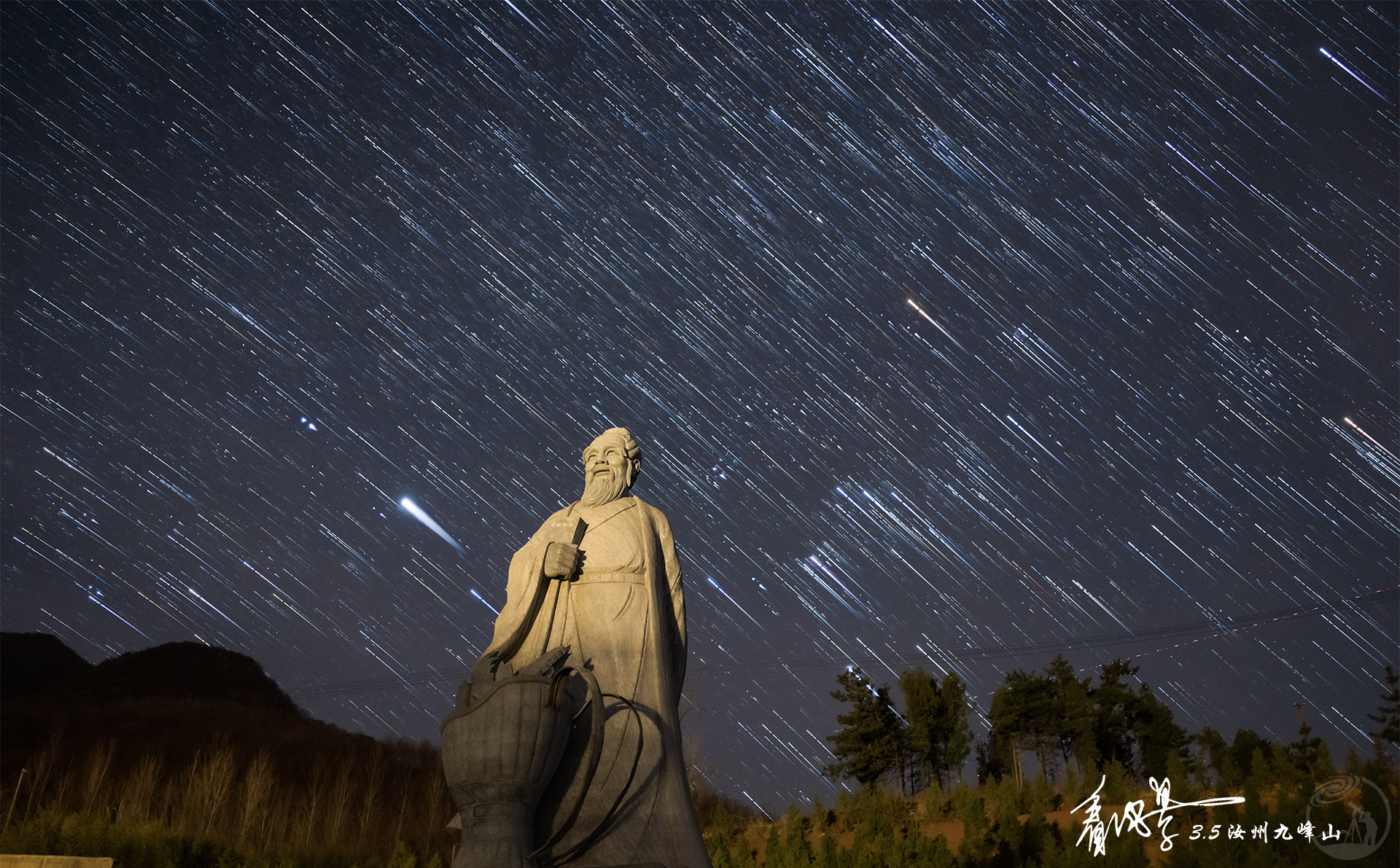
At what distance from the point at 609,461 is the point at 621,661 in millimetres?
1675

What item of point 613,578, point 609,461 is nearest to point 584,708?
point 613,578

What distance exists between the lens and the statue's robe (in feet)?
19.5

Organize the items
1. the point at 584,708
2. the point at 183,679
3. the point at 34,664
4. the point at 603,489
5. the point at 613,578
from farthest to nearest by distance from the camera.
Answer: the point at 183,679 → the point at 34,664 → the point at 603,489 → the point at 613,578 → the point at 584,708

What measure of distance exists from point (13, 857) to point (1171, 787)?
58.8 feet

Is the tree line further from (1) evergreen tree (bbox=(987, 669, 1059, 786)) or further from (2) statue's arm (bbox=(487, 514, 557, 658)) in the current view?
(2) statue's arm (bbox=(487, 514, 557, 658))

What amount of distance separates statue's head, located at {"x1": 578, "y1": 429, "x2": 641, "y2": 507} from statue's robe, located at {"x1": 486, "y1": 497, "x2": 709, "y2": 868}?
140mm

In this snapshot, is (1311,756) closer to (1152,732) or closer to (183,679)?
(1152,732)

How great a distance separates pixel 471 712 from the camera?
19.3ft

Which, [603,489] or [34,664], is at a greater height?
[603,489]

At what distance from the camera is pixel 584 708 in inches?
240

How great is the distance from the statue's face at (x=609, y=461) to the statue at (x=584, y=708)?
0.03 m

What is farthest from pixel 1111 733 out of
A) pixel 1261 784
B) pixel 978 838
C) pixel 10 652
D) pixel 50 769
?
pixel 10 652
